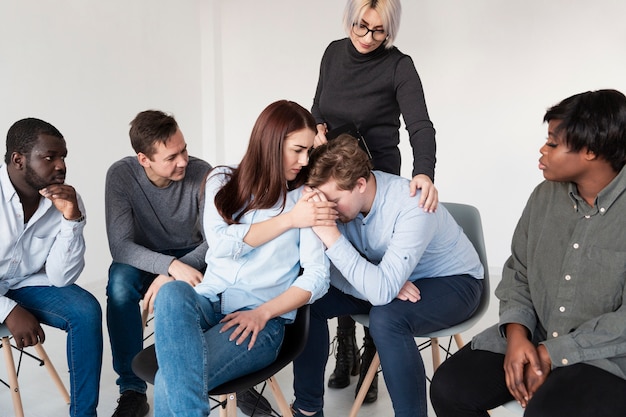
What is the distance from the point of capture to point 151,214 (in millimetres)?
2350

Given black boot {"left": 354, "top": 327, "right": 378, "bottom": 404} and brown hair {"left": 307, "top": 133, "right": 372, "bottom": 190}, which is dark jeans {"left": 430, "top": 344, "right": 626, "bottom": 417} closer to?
brown hair {"left": 307, "top": 133, "right": 372, "bottom": 190}

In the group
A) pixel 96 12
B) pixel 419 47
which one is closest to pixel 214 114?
Answer: pixel 96 12

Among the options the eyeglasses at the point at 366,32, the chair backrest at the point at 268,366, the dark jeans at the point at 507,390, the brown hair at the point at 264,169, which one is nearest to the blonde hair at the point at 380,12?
the eyeglasses at the point at 366,32

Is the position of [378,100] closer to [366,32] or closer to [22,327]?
[366,32]

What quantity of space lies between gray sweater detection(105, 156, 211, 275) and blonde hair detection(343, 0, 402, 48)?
77 centimetres

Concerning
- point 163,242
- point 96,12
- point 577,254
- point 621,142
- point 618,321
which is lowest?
point 163,242

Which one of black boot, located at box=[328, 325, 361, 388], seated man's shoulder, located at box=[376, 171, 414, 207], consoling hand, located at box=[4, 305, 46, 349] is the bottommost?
black boot, located at box=[328, 325, 361, 388]

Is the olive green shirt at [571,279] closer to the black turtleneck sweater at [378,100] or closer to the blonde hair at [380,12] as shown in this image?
the black turtleneck sweater at [378,100]

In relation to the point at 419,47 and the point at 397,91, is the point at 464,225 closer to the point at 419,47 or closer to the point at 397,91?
the point at 397,91

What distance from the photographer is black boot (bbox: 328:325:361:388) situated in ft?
8.22

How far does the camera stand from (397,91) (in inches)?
87.7

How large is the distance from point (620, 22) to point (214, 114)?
2758mm

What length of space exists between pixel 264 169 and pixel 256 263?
0.26 meters

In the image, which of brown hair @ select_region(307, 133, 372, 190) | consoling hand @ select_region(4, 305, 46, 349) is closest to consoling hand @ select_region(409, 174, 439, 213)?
brown hair @ select_region(307, 133, 372, 190)
